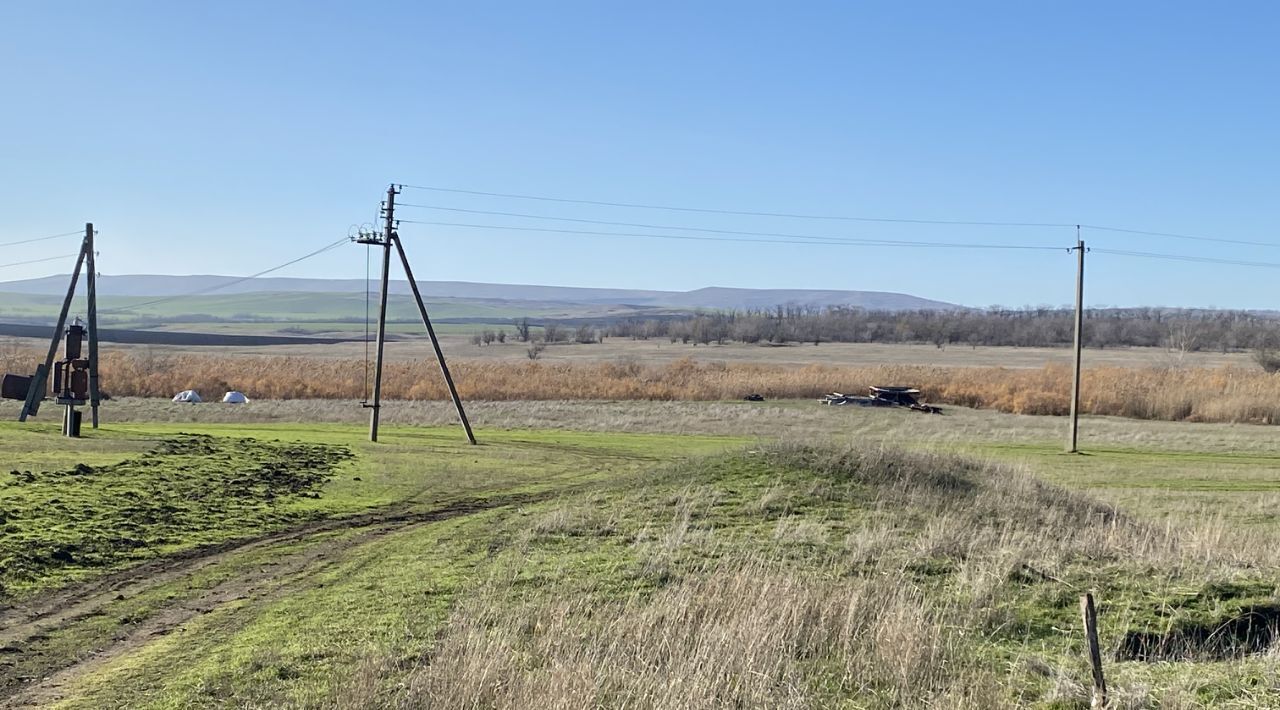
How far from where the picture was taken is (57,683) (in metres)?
9.41

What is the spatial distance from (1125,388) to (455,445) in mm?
40077

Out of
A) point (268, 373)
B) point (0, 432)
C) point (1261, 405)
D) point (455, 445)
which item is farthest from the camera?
point (268, 373)

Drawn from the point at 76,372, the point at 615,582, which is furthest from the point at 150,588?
the point at 76,372

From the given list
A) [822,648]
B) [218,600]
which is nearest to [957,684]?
[822,648]

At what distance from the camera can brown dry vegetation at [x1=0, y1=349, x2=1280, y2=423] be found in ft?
183

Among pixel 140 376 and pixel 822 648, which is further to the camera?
pixel 140 376

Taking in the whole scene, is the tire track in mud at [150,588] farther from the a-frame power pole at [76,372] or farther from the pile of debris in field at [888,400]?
the pile of debris in field at [888,400]

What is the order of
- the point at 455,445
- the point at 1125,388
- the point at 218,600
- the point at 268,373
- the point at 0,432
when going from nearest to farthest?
1. the point at 218,600
2. the point at 0,432
3. the point at 455,445
4. the point at 1125,388
5. the point at 268,373

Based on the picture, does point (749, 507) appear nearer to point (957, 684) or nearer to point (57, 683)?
point (957, 684)

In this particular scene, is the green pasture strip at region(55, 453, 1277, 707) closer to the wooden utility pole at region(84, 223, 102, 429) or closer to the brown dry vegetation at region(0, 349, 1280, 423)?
the wooden utility pole at region(84, 223, 102, 429)

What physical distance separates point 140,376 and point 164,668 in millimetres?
57622

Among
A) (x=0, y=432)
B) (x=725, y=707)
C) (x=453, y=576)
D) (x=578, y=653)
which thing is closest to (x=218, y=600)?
(x=453, y=576)

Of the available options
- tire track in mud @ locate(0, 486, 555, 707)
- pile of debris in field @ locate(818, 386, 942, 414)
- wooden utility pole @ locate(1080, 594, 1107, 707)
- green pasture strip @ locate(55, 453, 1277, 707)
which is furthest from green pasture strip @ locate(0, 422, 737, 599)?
pile of debris in field @ locate(818, 386, 942, 414)

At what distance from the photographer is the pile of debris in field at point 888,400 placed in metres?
55.2
